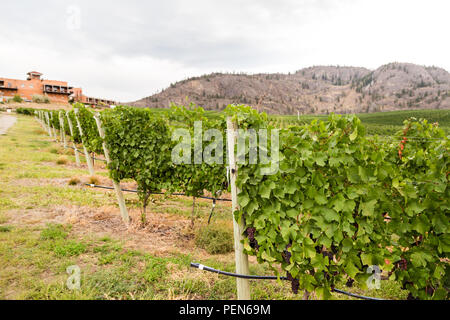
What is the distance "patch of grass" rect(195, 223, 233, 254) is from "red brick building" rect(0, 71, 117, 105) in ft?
266

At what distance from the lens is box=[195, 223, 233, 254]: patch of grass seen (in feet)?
16.1

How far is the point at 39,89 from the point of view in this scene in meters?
82.4

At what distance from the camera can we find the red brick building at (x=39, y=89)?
78181mm

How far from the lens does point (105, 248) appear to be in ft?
15.1

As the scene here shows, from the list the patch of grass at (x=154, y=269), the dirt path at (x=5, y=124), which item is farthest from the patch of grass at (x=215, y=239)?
the dirt path at (x=5, y=124)

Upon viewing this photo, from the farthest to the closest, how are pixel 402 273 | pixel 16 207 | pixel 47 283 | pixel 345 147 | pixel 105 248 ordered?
pixel 16 207
pixel 105 248
pixel 47 283
pixel 402 273
pixel 345 147

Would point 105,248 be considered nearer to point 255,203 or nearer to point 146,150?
point 146,150

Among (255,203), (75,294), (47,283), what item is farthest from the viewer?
(47,283)

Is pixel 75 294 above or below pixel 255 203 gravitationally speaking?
below

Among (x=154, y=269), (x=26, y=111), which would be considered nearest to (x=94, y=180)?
(x=154, y=269)

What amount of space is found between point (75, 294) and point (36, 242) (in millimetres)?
2257

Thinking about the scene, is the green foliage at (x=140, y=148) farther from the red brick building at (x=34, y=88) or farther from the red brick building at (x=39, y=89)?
the red brick building at (x=34, y=88)

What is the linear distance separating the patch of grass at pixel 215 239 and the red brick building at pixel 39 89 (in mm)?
81203
